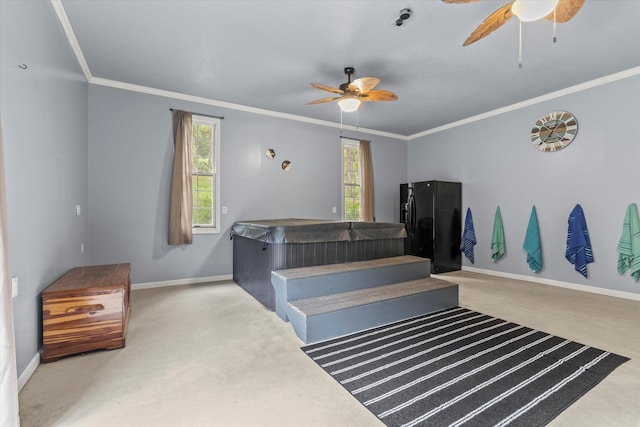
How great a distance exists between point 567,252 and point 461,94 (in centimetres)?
279

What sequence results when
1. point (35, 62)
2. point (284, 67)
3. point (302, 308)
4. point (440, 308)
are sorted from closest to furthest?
point (35, 62)
point (302, 308)
point (440, 308)
point (284, 67)

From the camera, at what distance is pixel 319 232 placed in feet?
11.3

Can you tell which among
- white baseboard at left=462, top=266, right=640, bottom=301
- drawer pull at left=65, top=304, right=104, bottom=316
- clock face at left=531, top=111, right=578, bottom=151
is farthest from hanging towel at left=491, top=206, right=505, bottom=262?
drawer pull at left=65, top=304, right=104, bottom=316

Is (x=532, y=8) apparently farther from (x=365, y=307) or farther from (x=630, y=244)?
(x=630, y=244)

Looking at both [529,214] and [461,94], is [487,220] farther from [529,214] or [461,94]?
[461,94]

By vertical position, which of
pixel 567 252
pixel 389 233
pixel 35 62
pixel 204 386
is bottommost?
pixel 204 386

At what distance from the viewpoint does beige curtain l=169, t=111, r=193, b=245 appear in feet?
14.3

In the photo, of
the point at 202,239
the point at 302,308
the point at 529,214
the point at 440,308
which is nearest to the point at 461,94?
the point at 529,214

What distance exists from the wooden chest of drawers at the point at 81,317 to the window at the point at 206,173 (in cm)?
234

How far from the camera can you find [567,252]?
4223 millimetres

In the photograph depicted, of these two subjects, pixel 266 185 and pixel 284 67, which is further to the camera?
pixel 266 185

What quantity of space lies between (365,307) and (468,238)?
3.63 metres

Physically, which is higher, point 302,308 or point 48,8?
point 48,8

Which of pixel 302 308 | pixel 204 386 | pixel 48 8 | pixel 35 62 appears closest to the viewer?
pixel 204 386
